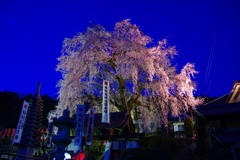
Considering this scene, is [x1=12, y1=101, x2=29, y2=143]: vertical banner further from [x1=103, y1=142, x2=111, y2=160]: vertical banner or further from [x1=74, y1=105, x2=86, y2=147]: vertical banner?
[x1=103, y1=142, x2=111, y2=160]: vertical banner

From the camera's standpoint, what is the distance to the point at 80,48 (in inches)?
664

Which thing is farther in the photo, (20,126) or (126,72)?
(126,72)

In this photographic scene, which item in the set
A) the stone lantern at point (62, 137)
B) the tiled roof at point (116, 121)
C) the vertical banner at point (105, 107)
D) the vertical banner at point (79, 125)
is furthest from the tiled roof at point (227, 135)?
the tiled roof at point (116, 121)

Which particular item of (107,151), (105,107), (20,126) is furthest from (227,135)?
(20,126)

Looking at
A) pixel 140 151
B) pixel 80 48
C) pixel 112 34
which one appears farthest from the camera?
pixel 112 34

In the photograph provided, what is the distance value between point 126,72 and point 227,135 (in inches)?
389

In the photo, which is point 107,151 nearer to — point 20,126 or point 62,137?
point 20,126

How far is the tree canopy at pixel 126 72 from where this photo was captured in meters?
16.6

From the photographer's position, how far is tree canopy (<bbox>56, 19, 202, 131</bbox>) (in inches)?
653

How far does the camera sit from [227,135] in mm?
7996

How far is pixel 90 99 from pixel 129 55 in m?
6.03

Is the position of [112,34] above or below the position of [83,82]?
above

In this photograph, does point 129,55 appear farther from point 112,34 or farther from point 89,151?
point 89,151

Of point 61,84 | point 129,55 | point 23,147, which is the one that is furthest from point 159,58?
point 23,147
